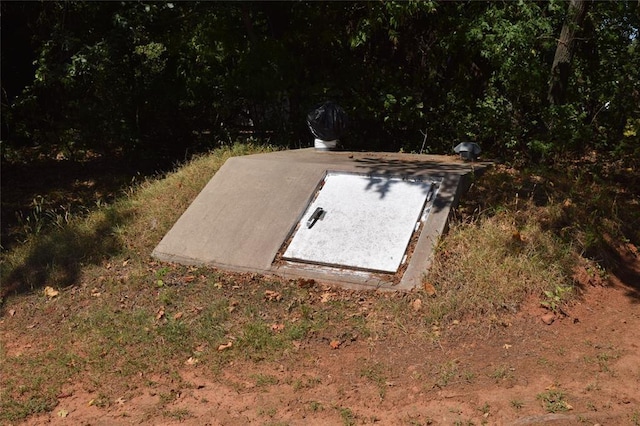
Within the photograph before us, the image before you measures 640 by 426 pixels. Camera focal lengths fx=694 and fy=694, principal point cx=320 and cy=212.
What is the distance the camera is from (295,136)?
10.9 meters

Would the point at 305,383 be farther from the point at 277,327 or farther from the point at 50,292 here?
the point at 50,292

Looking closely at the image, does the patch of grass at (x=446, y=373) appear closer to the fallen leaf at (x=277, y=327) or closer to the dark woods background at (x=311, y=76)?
the fallen leaf at (x=277, y=327)

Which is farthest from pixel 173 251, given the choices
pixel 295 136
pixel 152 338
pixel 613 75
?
pixel 613 75

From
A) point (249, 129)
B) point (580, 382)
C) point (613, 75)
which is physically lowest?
point (249, 129)

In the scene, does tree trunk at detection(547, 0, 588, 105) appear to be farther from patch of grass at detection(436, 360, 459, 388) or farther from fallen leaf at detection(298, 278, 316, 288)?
patch of grass at detection(436, 360, 459, 388)

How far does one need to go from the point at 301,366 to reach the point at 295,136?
6.51 metres

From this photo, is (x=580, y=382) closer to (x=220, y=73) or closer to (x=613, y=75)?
(x=613, y=75)

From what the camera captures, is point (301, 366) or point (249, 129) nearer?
point (301, 366)

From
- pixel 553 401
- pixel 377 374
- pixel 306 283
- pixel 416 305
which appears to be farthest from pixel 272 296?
pixel 553 401

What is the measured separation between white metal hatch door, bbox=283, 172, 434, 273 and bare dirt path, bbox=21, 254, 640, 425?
2.97ft

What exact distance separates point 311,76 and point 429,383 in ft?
23.6

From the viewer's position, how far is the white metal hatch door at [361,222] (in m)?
6.01

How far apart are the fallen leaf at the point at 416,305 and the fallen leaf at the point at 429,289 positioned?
11 centimetres

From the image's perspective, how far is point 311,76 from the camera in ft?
35.6
